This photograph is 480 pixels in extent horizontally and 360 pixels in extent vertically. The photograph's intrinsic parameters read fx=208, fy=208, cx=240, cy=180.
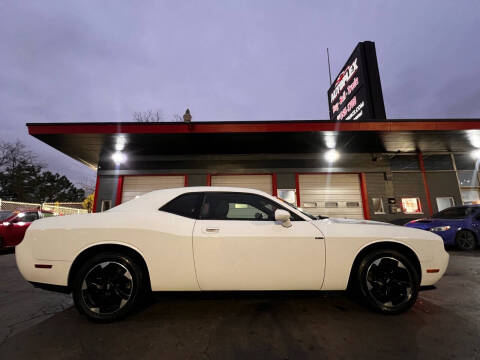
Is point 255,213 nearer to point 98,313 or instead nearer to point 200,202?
point 200,202

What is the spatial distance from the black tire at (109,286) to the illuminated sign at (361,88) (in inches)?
476

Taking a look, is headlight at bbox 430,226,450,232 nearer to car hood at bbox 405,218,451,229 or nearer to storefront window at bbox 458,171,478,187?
car hood at bbox 405,218,451,229

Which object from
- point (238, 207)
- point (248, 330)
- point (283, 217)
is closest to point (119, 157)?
point (238, 207)

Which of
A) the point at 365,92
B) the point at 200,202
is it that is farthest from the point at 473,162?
the point at 200,202

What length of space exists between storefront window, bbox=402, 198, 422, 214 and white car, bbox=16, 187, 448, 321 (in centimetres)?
880

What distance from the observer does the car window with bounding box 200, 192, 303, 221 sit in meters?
2.48

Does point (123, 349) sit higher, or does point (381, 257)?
point (381, 257)

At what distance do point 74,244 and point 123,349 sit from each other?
1180 mm

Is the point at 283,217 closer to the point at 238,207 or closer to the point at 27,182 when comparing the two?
the point at 238,207

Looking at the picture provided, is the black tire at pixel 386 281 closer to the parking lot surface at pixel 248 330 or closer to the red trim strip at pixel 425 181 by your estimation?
the parking lot surface at pixel 248 330

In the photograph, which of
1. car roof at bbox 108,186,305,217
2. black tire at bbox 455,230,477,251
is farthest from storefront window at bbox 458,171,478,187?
car roof at bbox 108,186,305,217

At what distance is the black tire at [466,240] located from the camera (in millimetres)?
6039

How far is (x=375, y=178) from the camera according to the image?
9.65 meters

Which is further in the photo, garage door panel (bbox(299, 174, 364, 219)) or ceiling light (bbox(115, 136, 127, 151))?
garage door panel (bbox(299, 174, 364, 219))
